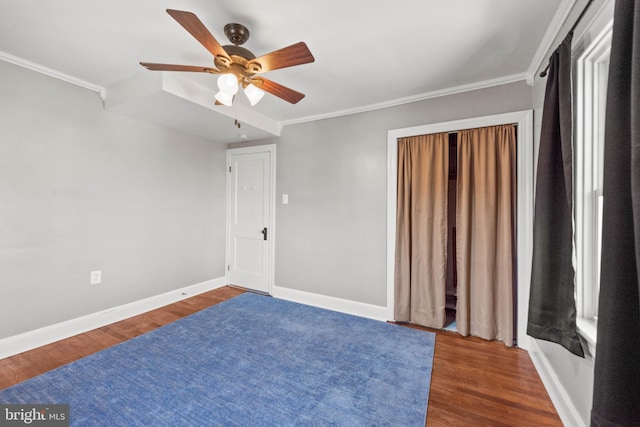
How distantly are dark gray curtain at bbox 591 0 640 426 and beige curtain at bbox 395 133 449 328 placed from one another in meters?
1.79

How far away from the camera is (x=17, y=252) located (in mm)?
2291

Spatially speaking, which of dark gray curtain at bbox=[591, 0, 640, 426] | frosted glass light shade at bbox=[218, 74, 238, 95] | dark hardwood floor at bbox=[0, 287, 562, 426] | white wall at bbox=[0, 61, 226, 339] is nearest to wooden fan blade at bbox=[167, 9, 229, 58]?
frosted glass light shade at bbox=[218, 74, 238, 95]

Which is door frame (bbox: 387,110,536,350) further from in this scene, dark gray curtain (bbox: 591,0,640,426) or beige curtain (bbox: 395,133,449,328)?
dark gray curtain (bbox: 591,0,640,426)

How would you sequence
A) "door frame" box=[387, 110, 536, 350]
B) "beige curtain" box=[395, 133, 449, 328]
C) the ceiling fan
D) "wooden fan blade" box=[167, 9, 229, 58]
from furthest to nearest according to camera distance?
"beige curtain" box=[395, 133, 449, 328] → "door frame" box=[387, 110, 536, 350] → the ceiling fan → "wooden fan blade" box=[167, 9, 229, 58]

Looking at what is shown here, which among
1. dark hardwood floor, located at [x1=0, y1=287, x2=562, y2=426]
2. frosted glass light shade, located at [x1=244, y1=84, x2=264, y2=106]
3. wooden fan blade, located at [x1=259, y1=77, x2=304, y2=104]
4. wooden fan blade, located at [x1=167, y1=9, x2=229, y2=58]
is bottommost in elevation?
dark hardwood floor, located at [x1=0, y1=287, x2=562, y2=426]

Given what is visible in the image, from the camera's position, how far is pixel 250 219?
4051mm

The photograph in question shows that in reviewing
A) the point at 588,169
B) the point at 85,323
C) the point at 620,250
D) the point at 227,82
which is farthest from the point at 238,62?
the point at 85,323

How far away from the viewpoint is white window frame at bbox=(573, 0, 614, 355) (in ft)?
4.84

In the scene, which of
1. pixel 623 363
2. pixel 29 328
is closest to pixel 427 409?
pixel 623 363

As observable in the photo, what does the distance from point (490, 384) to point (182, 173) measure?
3.85m

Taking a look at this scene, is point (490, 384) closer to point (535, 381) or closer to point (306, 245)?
point (535, 381)

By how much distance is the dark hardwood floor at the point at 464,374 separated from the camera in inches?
65.3

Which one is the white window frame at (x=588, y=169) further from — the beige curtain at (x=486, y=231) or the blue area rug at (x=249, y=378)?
the blue area rug at (x=249, y=378)

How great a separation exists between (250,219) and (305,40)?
8.64 ft
